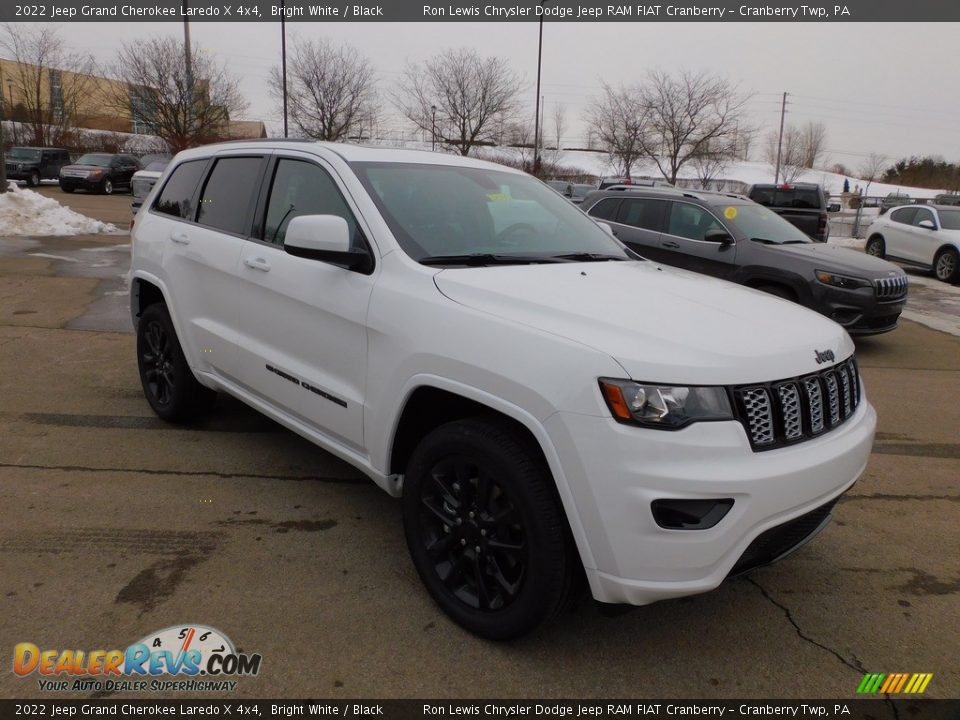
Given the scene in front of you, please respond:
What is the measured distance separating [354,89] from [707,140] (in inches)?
700

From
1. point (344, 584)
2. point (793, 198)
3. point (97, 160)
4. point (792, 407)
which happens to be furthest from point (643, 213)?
point (97, 160)

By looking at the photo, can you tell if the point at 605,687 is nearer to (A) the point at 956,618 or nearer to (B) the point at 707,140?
(A) the point at 956,618

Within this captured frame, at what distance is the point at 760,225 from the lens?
8688 mm

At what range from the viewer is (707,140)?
3547 cm

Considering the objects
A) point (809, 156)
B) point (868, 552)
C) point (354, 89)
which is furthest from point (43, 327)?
point (809, 156)

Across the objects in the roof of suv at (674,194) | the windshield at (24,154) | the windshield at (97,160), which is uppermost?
the windshield at (24,154)

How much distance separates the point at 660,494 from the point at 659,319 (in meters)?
0.67

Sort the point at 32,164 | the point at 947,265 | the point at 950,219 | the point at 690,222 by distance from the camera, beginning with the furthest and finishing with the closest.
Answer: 1. the point at 32,164
2. the point at 950,219
3. the point at 947,265
4. the point at 690,222

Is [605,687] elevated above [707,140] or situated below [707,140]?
below

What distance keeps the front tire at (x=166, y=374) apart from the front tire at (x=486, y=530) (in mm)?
2365

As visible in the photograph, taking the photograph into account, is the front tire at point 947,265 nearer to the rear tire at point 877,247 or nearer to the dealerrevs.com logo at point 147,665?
the rear tire at point 877,247

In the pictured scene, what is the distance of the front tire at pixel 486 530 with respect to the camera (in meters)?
2.33

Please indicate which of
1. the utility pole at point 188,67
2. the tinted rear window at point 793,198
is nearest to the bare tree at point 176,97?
the utility pole at point 188,67

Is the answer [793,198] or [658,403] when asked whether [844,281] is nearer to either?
[658,403]
